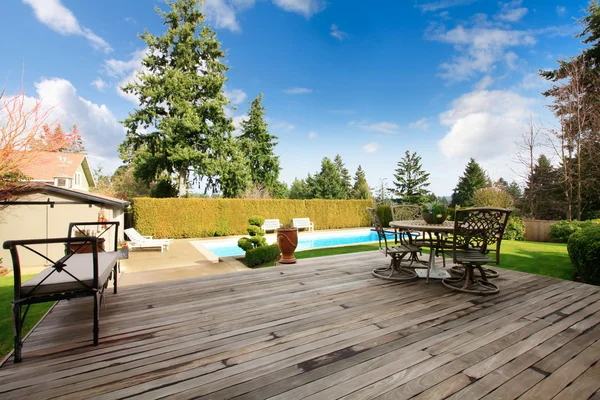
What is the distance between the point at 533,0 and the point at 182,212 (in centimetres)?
1474

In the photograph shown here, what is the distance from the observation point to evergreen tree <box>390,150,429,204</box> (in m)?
29.7

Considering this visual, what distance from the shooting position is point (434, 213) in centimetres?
Answer: 368

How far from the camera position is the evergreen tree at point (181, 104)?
51.4 ft

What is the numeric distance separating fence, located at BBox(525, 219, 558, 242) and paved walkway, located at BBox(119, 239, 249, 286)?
11.7 m

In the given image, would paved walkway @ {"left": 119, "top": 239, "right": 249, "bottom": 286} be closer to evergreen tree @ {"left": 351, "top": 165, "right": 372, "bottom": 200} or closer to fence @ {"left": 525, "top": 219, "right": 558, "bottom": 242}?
fence @ {"left": 525, "top": 219, "right": 558, "bottom": 242}

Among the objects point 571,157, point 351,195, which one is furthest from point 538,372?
point 351,195

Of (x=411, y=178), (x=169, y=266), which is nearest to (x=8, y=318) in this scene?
(x=169, y=266)

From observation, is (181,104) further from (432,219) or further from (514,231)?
(514,231)

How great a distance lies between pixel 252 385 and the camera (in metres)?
1.45

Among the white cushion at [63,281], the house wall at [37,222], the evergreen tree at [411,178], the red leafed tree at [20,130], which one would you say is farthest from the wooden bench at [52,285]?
the evergreen tree at [411,178]

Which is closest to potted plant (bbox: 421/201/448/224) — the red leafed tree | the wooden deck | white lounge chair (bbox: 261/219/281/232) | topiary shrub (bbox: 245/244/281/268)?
the wooden deck

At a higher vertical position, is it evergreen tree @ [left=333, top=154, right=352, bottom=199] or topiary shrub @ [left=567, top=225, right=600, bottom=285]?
evergreen tree @ [left=333, top=154, right=352, bottom=199]

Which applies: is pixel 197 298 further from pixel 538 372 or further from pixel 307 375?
pixel 538 372

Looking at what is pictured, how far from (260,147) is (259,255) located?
680 inches
